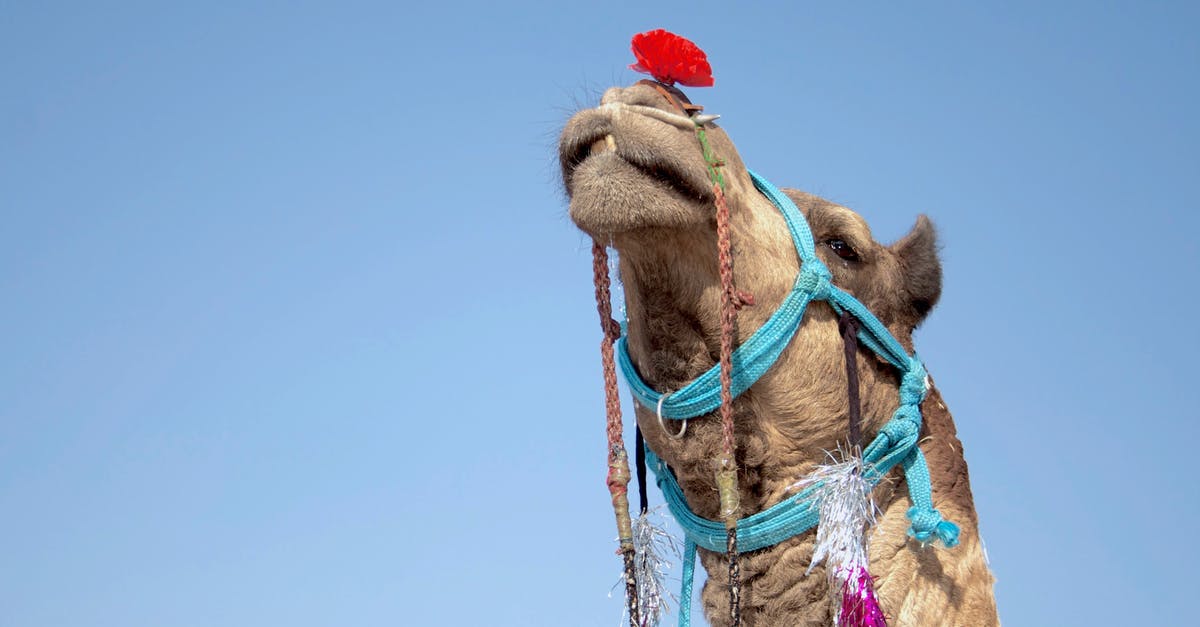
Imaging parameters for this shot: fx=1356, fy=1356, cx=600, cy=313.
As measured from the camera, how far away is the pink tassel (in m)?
4.57

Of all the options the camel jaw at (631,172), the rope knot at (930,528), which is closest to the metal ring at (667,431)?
the camel jaw at (631,172)

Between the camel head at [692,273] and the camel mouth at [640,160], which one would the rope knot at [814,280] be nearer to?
the camel head at [692,273]

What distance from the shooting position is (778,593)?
4773mm

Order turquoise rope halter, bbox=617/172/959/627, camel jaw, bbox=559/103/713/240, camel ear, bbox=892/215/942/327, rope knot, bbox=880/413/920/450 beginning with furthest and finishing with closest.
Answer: camel ear, bbox=892/215/942/327, rope knot, bbox=880/413/920/450, turquoise rope halter, bbox=617/172/959/627, camel jaw, bbox=559/103/713/240

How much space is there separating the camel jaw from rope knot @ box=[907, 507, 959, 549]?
52.1 inches

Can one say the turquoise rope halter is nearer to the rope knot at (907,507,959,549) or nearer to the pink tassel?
the rope knot at (907,507,959,549)

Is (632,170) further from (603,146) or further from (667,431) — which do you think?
(667,431)

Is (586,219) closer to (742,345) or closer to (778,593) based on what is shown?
(742,345)

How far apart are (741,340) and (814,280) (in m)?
0.38

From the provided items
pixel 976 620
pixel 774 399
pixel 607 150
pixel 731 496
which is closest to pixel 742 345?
pixel 774 399

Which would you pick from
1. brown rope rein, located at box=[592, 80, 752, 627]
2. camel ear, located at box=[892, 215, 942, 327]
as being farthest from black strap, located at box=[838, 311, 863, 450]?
camel ear, located at box=[892, 215, 942, 327]

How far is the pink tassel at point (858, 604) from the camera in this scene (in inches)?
180

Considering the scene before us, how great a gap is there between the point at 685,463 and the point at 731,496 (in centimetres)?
34

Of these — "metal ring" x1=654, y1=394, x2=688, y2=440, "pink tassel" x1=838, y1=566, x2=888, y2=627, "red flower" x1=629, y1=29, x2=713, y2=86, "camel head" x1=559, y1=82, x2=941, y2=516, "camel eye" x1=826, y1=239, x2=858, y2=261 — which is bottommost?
"pink tassel" x1=838, y1=566, x2=888, y2=627
